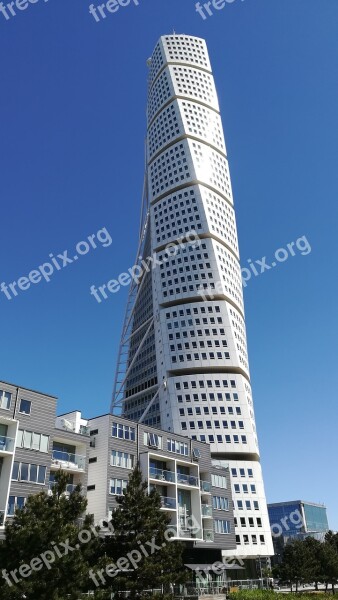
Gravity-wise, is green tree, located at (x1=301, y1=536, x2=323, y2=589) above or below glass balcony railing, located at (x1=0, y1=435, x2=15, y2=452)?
below

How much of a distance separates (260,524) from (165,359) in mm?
41858

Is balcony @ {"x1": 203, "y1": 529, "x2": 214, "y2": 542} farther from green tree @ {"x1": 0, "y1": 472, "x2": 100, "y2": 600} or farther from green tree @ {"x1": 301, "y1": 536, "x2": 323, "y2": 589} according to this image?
green tree @ {"x1": 0, "y1": 472, "x2": 100, "y2": 600}

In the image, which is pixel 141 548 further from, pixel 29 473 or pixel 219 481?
pixel 219 481

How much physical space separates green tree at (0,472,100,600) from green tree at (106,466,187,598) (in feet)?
20.6

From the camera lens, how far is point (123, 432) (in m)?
50.9

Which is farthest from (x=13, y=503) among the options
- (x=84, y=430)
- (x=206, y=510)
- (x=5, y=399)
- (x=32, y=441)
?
(x=206, y=510)

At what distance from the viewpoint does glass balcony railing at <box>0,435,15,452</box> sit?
127 feet

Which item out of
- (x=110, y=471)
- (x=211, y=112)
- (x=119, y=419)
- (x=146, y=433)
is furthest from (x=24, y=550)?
(x=211, y=112)

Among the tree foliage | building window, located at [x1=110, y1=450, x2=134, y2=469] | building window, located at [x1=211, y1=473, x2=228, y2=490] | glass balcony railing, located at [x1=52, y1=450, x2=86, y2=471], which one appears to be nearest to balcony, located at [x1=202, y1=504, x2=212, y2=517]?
building window, located at [x1=211, y1=473, x2=228, y2=490]

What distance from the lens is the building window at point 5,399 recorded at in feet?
131

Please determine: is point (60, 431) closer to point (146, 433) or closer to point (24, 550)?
point (146, 433)

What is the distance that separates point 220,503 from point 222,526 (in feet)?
8.45

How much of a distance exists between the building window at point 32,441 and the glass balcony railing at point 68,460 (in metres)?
1.99

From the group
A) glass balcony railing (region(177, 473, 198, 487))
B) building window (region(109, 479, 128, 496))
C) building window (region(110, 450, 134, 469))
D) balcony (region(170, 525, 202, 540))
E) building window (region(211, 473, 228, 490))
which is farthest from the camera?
Answer: building window (region(211, 473, 228, 490))
